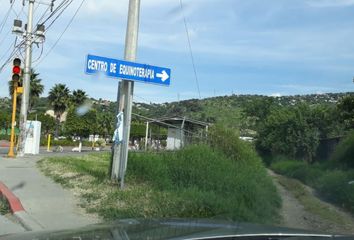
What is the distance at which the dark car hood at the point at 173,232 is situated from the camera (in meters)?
3.75

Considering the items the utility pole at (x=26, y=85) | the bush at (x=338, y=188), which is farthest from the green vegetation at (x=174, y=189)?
the utility pole at (x=26, y=85)

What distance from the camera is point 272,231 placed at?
13.0 ft

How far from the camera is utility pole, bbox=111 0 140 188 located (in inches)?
511

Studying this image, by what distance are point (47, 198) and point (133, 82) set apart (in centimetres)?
324

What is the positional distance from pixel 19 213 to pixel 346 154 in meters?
22.1

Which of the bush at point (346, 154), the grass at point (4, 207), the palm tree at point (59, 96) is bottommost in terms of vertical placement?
the grass at point (4, 207)

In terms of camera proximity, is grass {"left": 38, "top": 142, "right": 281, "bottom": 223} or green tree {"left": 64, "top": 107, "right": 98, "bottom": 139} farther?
green tree {"left": 64, "top": 107, "right": 98, "bottom": 139}

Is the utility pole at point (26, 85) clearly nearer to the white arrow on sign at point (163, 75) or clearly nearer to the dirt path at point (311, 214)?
the dirt path at point (311, 214)

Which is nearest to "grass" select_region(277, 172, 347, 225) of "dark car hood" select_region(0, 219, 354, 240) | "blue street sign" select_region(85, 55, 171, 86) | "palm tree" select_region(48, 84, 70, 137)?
"blue street sign" select_region(85, 55, 171, 86)

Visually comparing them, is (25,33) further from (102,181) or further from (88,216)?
(88,216)

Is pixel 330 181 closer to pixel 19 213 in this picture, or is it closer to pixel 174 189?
pixel 174 189

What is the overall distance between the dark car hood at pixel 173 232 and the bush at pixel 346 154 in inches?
990

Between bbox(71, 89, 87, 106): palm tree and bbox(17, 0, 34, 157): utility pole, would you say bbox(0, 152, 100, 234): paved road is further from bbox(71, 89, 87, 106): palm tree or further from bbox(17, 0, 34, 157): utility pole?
bbox(71, 89, 87, 106): palm tree

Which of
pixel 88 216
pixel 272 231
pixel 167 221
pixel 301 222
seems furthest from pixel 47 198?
pixel 272 231
